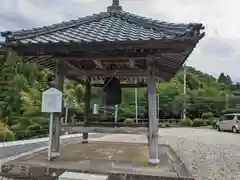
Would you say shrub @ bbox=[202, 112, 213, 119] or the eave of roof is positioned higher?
the eave of roof

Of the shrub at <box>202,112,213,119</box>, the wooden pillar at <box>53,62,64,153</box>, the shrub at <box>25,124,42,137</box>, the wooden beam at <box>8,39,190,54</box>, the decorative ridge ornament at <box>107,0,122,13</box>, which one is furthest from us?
the shrub at <box>202,112,213,119</box>

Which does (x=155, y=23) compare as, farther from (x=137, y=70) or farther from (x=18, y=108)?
(x=18, y=108)

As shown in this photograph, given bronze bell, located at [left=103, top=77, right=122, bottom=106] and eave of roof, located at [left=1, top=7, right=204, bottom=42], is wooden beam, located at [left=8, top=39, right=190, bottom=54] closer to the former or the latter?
eave of roof, located at [left=1, top=7, right=204, bottom=42]

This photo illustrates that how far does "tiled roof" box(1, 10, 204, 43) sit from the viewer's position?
12.3ft

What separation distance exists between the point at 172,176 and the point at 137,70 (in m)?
2.29

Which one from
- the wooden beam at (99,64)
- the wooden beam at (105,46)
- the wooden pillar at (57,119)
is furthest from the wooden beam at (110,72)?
the wooden beam at (105,46)

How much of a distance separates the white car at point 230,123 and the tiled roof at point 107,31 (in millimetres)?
14409

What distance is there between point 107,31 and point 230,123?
51.4 feet

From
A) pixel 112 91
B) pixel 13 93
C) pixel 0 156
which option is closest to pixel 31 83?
pixel 13 93

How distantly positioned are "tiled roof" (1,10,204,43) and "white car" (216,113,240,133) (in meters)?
14.4

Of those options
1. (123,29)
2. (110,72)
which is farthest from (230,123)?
(123,29)

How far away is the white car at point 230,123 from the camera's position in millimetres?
16809

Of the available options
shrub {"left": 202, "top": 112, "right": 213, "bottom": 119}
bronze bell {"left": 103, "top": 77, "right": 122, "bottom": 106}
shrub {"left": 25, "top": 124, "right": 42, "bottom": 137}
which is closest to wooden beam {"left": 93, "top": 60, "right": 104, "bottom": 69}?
bronze bell {"left": 103, "top": 77, "right": 122, "bottom": 106}

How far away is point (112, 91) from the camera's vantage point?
17.5ft
